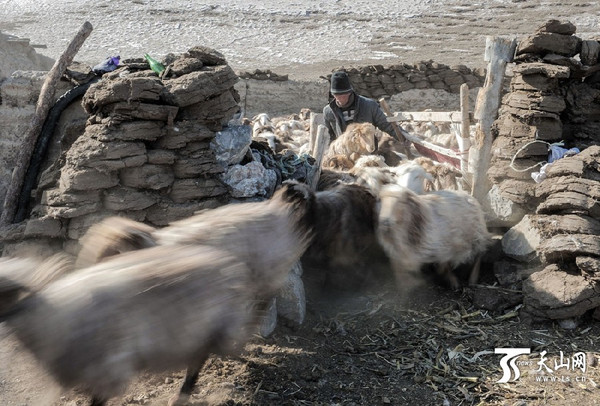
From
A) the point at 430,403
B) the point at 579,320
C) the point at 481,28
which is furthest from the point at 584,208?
the point at 481,28

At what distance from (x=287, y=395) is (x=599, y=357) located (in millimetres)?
2310

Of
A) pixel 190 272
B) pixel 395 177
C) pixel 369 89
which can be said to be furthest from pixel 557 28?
pixel 369 89

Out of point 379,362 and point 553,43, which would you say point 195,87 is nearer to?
point 379,362

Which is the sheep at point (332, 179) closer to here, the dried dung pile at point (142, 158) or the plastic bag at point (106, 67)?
the dried dung pile at point (142, 158)

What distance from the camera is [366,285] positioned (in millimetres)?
5730

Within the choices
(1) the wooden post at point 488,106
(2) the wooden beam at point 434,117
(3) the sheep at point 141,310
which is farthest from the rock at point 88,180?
(2) the wooden beam at point 434,117

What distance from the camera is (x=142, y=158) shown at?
5.12 meters

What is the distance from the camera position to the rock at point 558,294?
15.9 feet

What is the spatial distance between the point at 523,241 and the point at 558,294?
0.83 meters

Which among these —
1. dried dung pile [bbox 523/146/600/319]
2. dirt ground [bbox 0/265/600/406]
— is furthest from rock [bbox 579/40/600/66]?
dirt ground [bbox 0/265/600/406]

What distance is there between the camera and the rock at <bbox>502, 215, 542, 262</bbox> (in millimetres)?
5516

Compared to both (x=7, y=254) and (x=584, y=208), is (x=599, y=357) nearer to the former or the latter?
(x=584, y=208)

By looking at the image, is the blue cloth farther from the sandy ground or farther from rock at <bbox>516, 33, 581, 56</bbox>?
the sandy ground

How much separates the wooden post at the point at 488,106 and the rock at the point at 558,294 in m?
1.44
